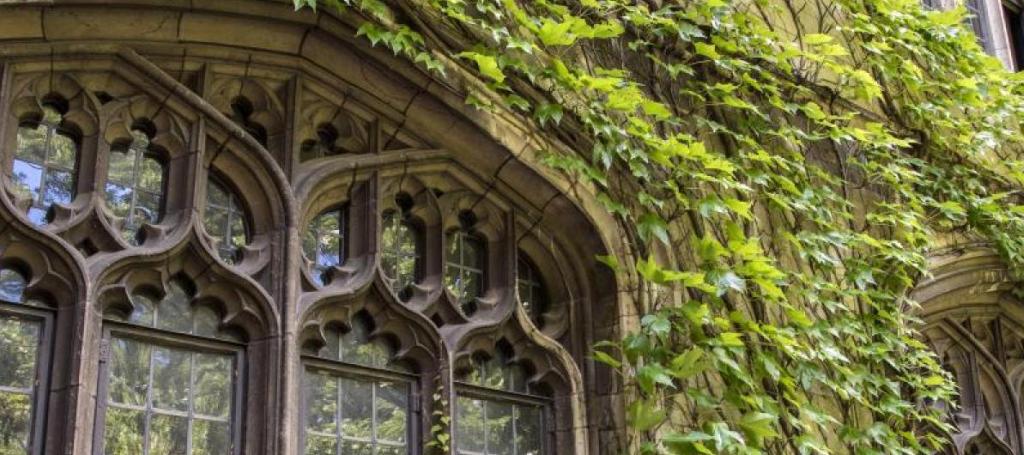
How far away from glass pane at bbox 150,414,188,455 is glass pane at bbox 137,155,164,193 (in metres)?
0.77

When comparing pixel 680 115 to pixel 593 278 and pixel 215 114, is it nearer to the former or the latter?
pixel 593 278

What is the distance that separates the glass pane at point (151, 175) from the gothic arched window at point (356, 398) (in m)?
0.76

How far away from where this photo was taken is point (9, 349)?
4113 millimetres

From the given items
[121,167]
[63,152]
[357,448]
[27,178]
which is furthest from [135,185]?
[357,448]

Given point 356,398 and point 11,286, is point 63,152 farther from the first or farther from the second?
point 356,398

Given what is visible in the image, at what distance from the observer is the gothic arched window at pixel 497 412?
16.8 ft

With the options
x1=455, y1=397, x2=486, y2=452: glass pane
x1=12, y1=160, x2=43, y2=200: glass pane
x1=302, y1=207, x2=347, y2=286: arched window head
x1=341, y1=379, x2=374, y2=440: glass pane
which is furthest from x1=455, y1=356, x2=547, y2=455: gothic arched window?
x1=12, y1=160, x2=43, y2=200: glass pane

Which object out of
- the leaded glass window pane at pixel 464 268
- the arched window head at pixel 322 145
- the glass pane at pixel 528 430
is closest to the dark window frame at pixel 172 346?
the arched window head at pixel 322 145

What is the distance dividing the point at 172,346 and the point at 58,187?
2.01 ft

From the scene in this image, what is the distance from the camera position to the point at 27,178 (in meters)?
4.37

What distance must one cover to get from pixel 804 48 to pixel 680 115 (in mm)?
1104

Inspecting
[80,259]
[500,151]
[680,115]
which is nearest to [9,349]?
[80,259]

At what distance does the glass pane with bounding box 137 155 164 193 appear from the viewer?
15.2ft

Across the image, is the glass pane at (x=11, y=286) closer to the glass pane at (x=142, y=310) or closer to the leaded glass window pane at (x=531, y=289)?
the glass pane at (x=142, y=310)
